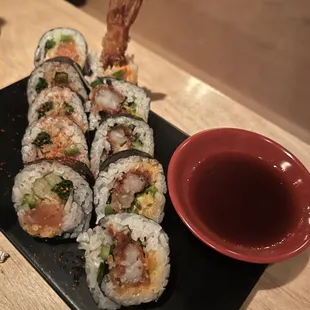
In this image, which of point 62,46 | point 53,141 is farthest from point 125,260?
point 62,46

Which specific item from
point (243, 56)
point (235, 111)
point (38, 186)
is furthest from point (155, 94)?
point (38, 186)

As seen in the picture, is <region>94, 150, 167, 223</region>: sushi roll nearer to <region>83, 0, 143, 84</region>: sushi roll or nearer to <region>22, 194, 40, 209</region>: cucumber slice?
<region>22, 194, 40, 209</region>: cucumber slice

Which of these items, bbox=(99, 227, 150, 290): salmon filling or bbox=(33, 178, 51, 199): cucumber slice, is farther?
bbox=(33, 178, 51, 199): cucumber slice

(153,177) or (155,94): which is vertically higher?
(153,177)

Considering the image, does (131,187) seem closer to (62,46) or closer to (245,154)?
(245,154)

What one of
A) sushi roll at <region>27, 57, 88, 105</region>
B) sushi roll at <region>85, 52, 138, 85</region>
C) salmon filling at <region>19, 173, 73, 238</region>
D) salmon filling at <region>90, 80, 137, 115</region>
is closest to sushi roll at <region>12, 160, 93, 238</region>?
salmon filling at <region>19, 173, 73, 238</region>

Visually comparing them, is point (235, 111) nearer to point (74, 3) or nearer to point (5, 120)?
point (5, 120)
